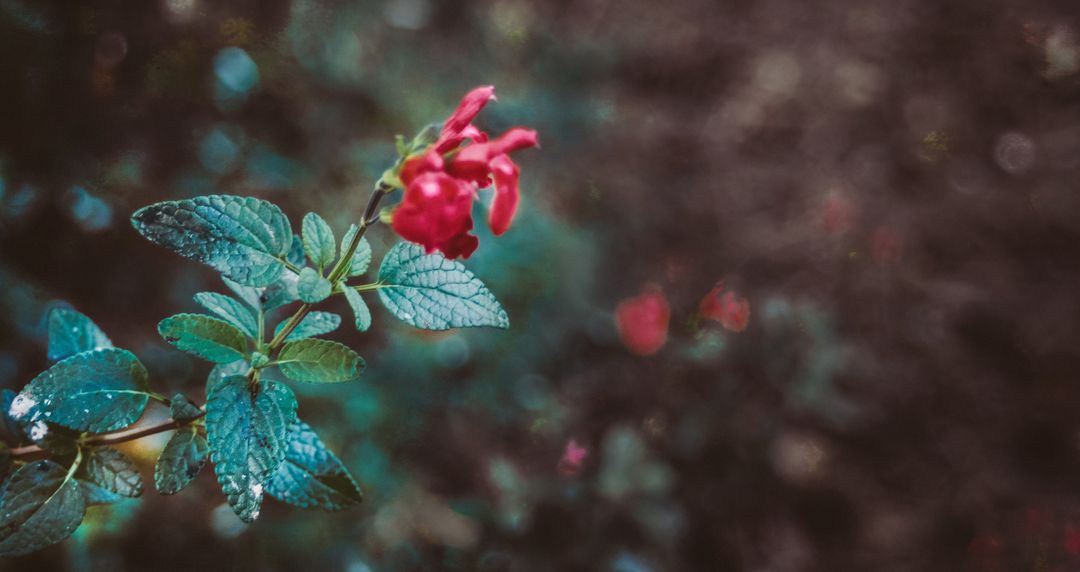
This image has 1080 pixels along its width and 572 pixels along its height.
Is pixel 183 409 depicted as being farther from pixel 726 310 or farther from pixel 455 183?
pixel 726 310

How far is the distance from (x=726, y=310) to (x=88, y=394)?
1288 mm

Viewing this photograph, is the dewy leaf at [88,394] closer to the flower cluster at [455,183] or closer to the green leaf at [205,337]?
the green leaf at [205,337]

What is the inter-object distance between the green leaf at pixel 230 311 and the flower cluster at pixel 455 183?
174mm

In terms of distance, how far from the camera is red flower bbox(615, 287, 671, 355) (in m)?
1.45

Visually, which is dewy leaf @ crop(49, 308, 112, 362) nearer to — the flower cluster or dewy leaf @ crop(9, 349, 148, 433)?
dewy leaf @ crop(9, 349, 148, 433)

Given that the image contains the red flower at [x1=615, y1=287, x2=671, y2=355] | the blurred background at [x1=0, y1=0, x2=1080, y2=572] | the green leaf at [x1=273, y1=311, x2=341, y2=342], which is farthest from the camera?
the red flower at [x1=615, y1=287, x2=671, y2=355]

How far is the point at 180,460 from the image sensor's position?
1.59 ft

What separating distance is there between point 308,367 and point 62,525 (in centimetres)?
23

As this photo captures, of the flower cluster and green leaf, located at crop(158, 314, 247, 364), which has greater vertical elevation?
green leaf, located at crop(158, 314, 247, 364)

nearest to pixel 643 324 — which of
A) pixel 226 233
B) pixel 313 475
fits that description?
pixel 313 475

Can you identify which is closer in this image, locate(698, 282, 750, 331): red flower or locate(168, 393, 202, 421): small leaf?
locate(168, 393, 202, 421): small leaf

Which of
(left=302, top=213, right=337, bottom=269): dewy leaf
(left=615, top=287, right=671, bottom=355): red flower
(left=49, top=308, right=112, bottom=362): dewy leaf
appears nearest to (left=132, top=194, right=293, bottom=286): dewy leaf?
(left=302, top=213, right=337, bottom=269): dewy leaf

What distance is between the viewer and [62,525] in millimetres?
490

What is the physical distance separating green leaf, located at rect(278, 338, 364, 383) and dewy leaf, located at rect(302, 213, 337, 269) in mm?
61
